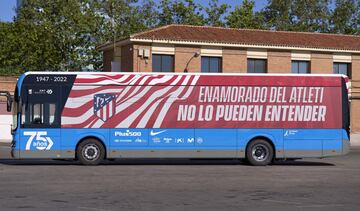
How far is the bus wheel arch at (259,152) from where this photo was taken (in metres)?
21.2

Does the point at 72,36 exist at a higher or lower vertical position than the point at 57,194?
higher

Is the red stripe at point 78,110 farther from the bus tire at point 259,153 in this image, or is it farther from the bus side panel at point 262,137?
the bus tire at point 259,153

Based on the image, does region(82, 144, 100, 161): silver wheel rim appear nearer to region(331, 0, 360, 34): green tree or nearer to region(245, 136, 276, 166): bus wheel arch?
region(245, 136, 276, 166): bus wheel arch

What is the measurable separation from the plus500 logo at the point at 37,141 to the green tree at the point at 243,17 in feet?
145

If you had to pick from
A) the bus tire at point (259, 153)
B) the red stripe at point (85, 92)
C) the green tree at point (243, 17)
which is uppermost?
the green tree at point (243, 17)

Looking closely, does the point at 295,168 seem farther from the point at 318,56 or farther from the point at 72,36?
the point at 72,36

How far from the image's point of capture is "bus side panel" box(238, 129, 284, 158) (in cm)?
2116

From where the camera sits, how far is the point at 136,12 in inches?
2571

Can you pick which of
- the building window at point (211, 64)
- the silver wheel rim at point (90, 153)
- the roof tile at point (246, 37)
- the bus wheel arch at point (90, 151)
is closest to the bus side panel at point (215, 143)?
the bus wheel arch at point (90, 151)

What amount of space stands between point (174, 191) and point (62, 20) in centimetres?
5121

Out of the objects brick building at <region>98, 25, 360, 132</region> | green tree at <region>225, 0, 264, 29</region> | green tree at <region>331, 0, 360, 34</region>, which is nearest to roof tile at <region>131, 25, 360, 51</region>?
brick building at <region>98, 25, 360, 132</region>

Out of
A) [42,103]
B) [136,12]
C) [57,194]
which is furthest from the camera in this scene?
[136,12]

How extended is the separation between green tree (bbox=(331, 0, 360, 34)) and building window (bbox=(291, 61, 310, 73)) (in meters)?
26.2

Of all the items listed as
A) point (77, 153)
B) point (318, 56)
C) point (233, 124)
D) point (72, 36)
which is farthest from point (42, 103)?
point (72, 36)
